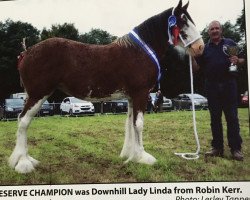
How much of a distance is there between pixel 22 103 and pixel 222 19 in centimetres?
155

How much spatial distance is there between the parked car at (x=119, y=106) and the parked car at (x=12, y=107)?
2.13ft

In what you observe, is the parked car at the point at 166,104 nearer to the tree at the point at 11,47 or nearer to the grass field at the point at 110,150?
the grass field at the point at 110,150

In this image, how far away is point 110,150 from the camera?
8.71ft

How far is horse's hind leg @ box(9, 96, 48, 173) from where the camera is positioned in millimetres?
2486

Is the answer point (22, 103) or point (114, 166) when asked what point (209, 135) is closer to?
point (114, 166)

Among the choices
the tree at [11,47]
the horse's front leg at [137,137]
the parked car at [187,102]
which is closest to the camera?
the horse's front leg at [137,137]

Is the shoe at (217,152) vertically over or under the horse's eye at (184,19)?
under

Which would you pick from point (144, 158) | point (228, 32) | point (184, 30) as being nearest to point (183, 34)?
point (184, 30)

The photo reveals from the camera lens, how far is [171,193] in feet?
8.15

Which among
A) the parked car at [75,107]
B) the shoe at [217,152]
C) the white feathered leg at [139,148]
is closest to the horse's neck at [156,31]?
the white feathered leg at [139,148]

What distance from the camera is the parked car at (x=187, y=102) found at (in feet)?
8.49

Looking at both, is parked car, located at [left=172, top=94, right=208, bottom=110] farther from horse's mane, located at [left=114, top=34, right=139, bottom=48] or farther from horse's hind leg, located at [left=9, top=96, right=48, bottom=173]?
horse's hind leg, located at [left=9, top=96, right=48, bottom=173]

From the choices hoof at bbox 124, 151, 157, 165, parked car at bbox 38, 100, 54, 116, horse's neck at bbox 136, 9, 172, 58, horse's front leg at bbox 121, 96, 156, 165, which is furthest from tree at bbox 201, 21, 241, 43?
parked car at bbox 38, 100, 54, 116

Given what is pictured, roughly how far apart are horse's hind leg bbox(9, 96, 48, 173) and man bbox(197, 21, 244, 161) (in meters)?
1.18
